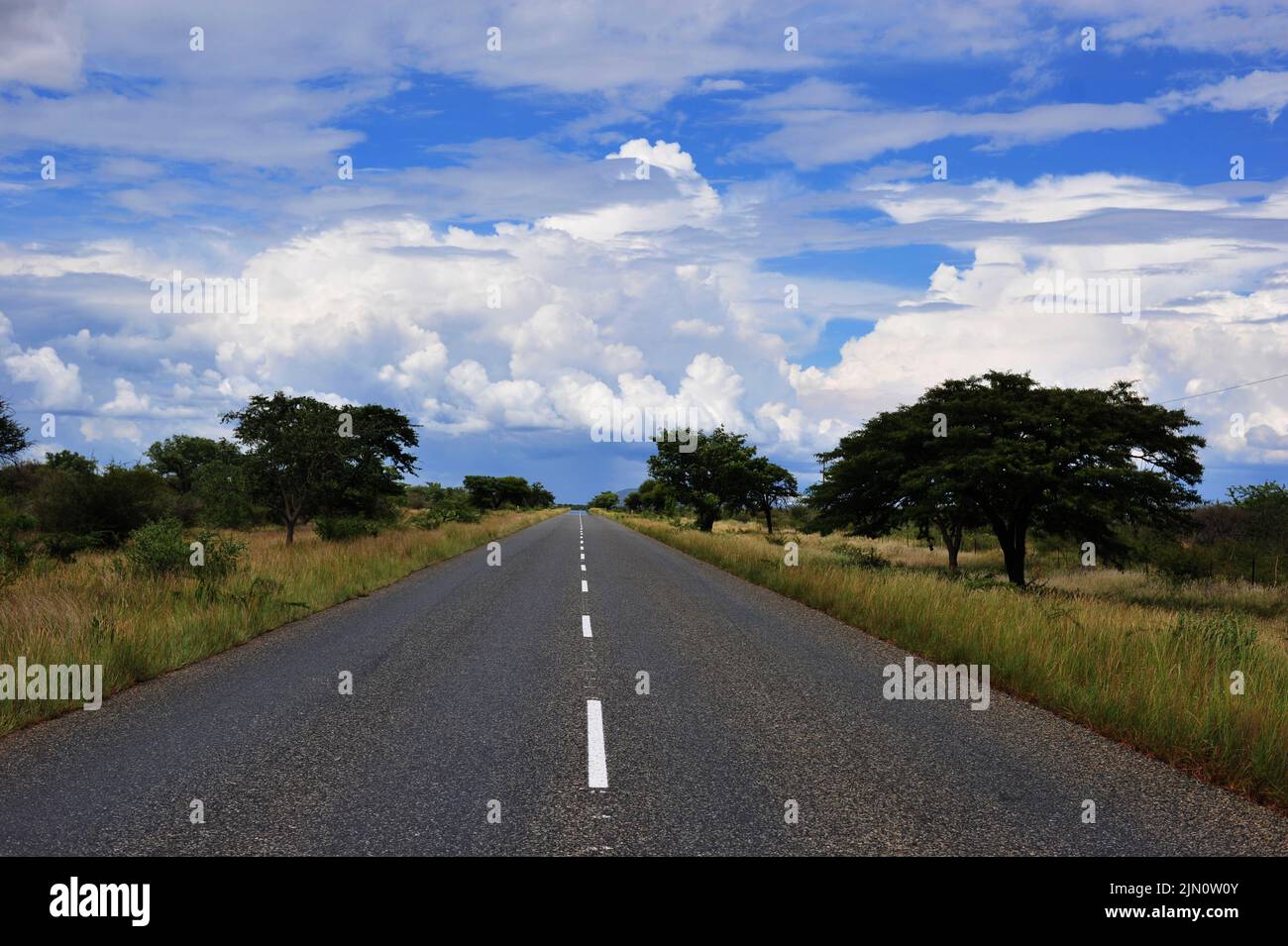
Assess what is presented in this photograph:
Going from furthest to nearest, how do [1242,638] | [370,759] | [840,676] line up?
[1242,638] → [840,676] → [370,759]

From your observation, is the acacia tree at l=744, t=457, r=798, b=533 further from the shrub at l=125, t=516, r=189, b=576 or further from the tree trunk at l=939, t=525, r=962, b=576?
the shrub at l=125, t=516, r=189, b=576

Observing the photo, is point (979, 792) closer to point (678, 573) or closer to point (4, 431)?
point (678, 573)

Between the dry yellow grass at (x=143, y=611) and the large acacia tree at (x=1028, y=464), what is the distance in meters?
16.8

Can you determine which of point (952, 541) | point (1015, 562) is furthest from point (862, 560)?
point (952, 541)

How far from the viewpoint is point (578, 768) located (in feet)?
18.6

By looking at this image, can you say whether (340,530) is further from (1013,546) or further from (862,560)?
(1013,546)

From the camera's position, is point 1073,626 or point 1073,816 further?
point 1073,626

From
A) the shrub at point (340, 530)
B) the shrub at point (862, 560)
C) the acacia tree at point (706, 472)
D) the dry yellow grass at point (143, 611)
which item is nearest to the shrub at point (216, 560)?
the dry yellow grass at point (143, 611)

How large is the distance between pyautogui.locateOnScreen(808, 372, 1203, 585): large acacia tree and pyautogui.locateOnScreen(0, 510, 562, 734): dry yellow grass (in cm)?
1682

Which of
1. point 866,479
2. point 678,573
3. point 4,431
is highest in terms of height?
point 4,431

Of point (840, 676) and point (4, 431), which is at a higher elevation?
point (4, 431)

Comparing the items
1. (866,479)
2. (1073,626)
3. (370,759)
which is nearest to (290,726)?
(370,759)

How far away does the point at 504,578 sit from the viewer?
66.6ft
